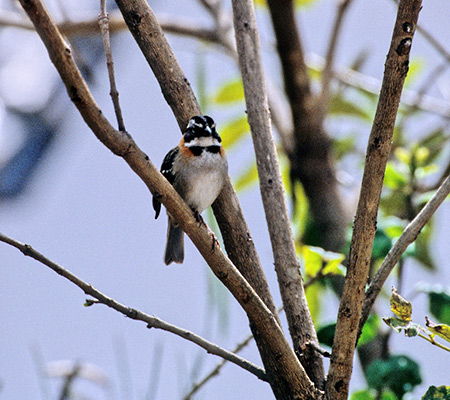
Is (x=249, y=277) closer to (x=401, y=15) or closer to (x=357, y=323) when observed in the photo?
(x=357, y=323)

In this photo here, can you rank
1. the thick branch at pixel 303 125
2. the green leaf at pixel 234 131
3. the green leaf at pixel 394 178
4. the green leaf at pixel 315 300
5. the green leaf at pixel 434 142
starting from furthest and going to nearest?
the green leaf at pixel 234 131 → the thick branch at pixel 303 125 → the green leaf at pixel 434 142 → the green leaf at pixel 315 300 → the green leaf at pixel 394 178

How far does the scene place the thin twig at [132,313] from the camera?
5.28ft

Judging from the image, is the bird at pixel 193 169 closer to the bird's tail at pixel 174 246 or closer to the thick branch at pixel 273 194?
the bird's tail at pixel 174 246

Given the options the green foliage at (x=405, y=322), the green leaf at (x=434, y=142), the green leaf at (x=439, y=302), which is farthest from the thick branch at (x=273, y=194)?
the green leaf at (x=434, y=142)

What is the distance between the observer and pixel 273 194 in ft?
7.07

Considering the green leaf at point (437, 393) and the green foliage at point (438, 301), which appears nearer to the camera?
the green leaf at point (437, 393)

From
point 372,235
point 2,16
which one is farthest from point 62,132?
point 372,235

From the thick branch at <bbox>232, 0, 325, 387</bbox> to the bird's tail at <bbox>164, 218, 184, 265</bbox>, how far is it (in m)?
1.35

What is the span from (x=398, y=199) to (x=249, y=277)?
169 cm

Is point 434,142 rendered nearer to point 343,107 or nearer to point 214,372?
point 343,107

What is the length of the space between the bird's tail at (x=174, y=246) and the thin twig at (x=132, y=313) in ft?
5.11

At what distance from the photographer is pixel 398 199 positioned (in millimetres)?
3512

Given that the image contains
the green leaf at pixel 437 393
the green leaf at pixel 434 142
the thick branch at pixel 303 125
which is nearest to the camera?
the green leaf at pixel 437 393

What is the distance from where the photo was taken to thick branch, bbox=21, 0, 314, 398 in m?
1.40
